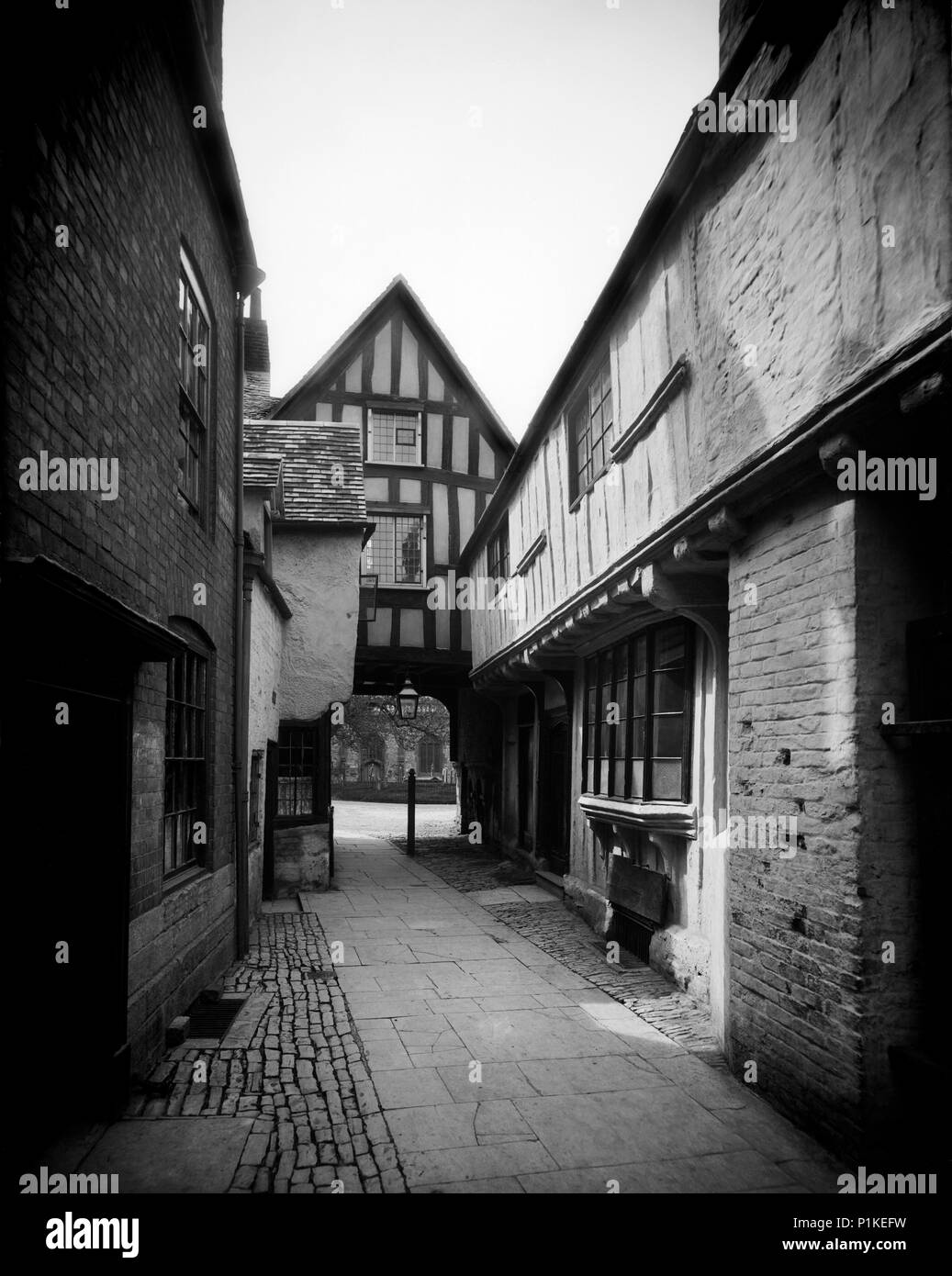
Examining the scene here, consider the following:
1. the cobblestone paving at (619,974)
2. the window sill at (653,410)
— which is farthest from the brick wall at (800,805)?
the window sill at (653,410)

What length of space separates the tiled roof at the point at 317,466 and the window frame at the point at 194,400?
421 cm

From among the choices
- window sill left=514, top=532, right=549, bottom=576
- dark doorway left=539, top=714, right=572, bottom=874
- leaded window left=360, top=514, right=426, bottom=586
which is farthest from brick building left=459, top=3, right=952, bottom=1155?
leaded window left=360, top=514, right=426, bottom=586

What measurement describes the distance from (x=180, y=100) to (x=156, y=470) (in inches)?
105

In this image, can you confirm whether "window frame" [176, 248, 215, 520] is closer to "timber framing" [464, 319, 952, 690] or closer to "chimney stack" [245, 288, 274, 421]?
"chimney stack" [245, 288, 274, 421]

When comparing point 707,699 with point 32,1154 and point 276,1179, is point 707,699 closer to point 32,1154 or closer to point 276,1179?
point 276,1179

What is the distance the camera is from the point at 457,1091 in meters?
4.82

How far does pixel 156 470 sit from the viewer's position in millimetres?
5387

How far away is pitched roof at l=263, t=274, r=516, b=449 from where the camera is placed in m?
16.7

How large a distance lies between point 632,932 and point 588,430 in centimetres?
503

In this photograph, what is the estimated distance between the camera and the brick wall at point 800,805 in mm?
4047

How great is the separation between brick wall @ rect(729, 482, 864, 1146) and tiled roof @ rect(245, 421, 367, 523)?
792cm

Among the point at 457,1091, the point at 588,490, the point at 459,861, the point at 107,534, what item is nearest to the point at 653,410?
the point at 588,490
